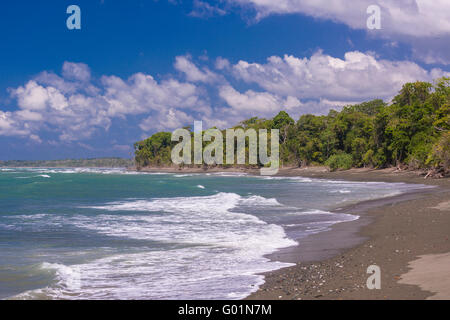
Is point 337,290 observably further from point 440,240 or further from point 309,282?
point 440,240

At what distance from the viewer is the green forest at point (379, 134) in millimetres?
53562

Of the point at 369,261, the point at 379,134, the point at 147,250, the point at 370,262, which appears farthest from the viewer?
the point at 379,134

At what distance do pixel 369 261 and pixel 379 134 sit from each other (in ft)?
220

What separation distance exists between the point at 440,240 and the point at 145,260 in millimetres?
8858

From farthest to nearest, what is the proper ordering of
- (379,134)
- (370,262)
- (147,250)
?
(379,134) → (147,250) → (370,262)

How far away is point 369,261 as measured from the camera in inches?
402

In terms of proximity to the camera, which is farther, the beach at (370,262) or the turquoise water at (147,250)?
the turquoise water at (147,250)

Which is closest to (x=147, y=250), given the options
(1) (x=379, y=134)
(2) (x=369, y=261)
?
(2) (x=369, y=261)

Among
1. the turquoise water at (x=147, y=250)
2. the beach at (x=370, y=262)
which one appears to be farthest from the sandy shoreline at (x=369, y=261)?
the turquoise water at (x=147, y=250)

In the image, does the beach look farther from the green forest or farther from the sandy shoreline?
the green forest

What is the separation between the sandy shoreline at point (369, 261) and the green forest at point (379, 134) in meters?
32.6

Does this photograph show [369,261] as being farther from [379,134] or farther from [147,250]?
[379,134]

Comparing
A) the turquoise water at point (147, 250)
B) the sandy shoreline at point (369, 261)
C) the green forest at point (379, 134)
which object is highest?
the green forest at point (379, 134)

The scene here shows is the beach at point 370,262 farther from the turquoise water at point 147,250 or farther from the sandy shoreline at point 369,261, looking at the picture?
the turquoise water at point 147,250
